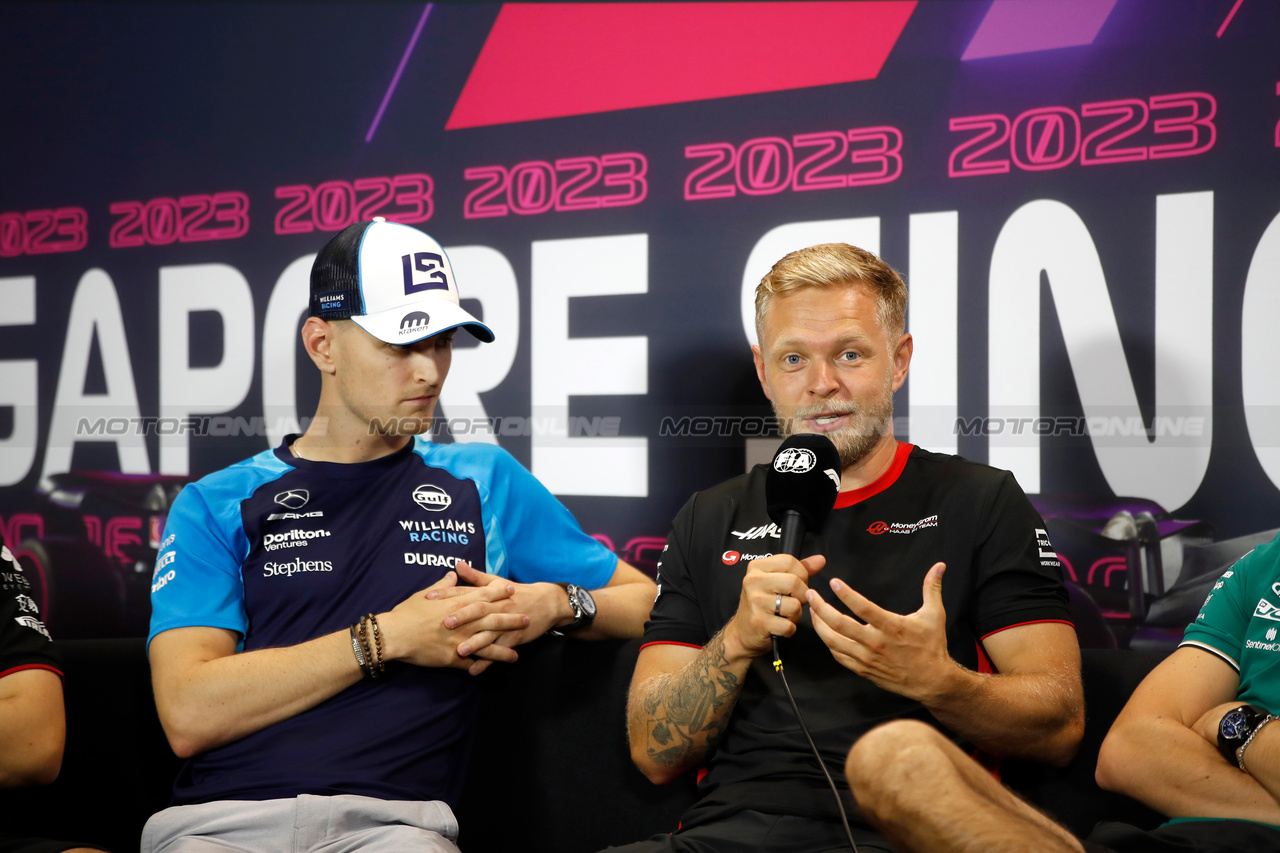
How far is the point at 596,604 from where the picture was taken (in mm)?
1902

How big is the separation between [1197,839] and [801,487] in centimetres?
76

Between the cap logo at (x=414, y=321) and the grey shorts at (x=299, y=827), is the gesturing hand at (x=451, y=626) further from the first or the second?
the cap logo at (x=414, y=321)

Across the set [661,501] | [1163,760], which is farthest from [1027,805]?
[661,501]

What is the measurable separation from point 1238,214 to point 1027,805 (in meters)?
1.51

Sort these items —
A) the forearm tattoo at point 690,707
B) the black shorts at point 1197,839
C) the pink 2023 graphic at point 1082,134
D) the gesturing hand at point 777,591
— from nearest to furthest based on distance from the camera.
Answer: the gesturing hand at point 777,591 < the black shorts at point 1197,839 < the forearm tattoo at point 690,707 < the pink 2023 graphic at point 1082,134

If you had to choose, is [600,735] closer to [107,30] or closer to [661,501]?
[661,501]

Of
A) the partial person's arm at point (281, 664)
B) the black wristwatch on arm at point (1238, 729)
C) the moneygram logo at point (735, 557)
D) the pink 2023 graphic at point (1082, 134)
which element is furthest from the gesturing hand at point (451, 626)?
the pink 2023 graphic at point (1082, 134)

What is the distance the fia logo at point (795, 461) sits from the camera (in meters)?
1.33

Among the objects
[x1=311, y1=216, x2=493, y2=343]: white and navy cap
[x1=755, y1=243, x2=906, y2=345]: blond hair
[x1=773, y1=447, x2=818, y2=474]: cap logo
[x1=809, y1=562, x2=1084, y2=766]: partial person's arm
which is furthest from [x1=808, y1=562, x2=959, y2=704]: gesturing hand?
[x1=311, y1=216, x2=493, y2=343]: white and navy cap

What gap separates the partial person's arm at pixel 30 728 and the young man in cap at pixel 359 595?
18 cm

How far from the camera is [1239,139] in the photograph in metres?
2.11

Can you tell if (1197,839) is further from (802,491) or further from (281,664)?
(281,664)

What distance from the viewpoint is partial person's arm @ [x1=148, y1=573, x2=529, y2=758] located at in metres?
1.62

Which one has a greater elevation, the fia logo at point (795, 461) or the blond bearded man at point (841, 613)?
the fia logo at point (795, 461)
